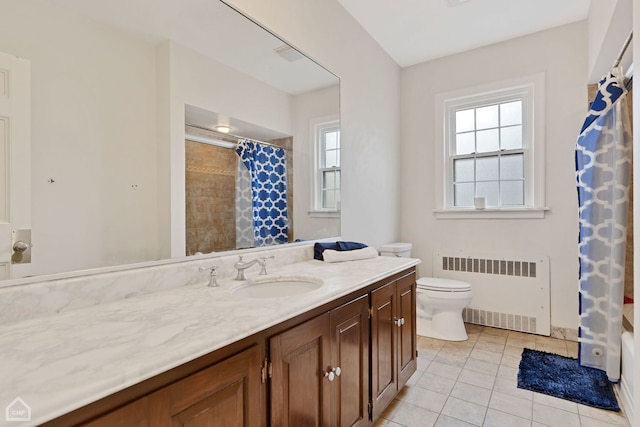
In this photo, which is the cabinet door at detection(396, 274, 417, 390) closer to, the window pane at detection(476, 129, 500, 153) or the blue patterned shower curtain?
the blue patterned shower curtain

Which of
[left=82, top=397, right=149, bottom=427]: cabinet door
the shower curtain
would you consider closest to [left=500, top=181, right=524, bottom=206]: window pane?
the shower curtain

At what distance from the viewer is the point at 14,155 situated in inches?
37.4

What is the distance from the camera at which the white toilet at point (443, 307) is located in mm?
2684

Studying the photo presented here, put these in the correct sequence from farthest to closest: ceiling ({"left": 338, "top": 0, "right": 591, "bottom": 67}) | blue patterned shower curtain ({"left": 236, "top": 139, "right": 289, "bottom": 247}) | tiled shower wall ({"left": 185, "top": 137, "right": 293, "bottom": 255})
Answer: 1. ceiling ({"left": 338, "top": 0, "right": 591, "bottom": 67})
2. blue patterned shower curtain ({"left": 236, "top": 139, "right": 289, "bottom": 247})
3. tiled shower wall ({"left": 185, "top": 137, "right": 293, "bottom": 255})

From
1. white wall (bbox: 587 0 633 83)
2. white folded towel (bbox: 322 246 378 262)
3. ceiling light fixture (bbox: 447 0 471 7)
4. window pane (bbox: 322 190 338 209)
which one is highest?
ceiling light fixture (bbox: 447 0 471 7)

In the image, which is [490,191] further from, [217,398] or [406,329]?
[217,398]

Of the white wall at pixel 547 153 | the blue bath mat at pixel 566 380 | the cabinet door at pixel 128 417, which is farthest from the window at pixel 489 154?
the cabinet door at pixel 128 417

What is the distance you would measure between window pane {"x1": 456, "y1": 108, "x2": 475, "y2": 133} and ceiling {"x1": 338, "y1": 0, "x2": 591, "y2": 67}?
59cm

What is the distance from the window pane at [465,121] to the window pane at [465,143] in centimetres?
5

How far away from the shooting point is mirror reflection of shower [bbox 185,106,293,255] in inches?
57.7

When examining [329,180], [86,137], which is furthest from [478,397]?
[86,137]

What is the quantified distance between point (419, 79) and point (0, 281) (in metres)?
3.54

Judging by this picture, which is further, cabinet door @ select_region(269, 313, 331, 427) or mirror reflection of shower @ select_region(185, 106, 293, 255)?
mirror reflection of shower @ select_region(185, 106, 293, 255)

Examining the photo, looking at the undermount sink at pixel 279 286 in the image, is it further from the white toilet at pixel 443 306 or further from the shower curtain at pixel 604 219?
the shower curtain at pixel 604 219
